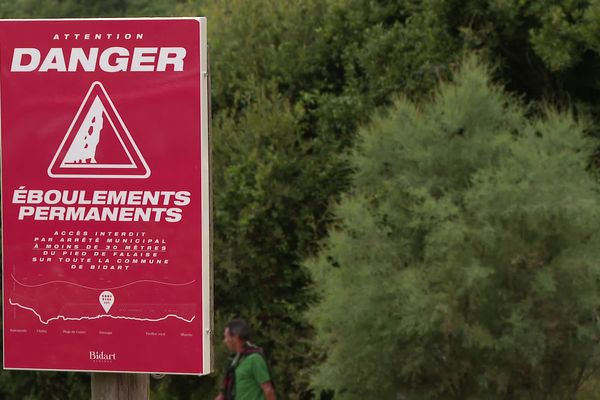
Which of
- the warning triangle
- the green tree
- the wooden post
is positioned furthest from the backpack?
the warning triangle

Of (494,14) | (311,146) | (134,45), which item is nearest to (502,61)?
(494,14)

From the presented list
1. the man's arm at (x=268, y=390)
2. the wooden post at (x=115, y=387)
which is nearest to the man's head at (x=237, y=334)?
the man's arm at (x=268, y=390)

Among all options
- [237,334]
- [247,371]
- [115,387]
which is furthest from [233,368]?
[115,387]

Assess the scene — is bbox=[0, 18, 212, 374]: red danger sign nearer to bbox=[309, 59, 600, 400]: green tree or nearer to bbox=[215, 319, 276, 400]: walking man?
bbox=[215, 319, 276, 400]: walking man

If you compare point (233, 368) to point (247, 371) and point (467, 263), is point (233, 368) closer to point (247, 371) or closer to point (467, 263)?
point (247, 371)

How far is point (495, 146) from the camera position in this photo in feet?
42.7

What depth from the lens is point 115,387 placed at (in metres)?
5.08

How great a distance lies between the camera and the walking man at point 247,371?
32.2 feet

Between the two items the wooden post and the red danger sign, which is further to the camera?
the wooden post

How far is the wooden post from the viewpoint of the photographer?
5.08 metres

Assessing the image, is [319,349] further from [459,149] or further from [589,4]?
[589,4]

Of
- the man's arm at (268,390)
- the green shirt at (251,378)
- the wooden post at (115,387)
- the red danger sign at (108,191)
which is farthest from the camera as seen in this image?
the green shirt at (251,378)

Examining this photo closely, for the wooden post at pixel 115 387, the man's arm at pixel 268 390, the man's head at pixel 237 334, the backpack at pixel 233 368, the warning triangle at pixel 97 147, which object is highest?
the warning triangle at pixel 97 147

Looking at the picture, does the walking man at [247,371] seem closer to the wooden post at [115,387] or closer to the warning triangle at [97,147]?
the wooden post at [115,387]
